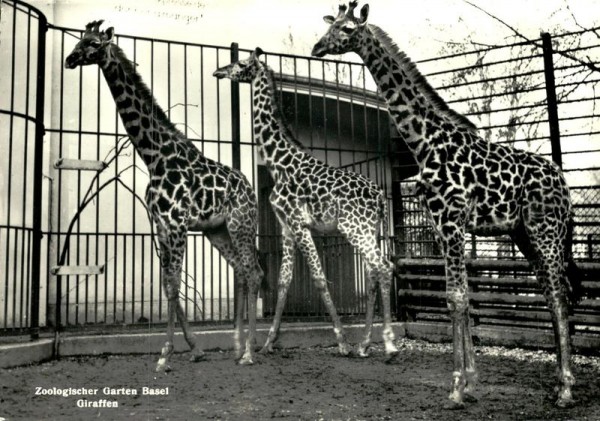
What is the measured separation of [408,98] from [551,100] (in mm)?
2405

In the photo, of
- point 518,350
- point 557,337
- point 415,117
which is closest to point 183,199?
point 415,117

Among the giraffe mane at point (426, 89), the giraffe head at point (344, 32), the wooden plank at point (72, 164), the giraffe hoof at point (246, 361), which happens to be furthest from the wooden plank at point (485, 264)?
the wooden plank at point (72, 164)

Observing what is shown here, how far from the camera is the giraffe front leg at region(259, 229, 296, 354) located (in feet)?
19.2

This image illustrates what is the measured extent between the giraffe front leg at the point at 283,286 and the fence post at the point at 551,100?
2752 millimetres

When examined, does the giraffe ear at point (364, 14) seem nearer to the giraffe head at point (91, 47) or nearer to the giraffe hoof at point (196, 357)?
the giraffe head at point (91, 47)

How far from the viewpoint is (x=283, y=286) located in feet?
19.2

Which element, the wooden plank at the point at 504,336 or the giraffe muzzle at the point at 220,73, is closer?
the wooden plank at the point at 504,336

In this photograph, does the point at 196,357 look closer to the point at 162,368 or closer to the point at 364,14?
the point at 162,368

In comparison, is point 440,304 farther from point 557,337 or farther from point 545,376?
point 557,337

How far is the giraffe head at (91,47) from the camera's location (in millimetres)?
5023

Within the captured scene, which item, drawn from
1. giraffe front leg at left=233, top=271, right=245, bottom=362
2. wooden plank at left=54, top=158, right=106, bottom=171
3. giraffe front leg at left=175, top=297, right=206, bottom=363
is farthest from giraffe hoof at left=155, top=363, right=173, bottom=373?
wooden plank at left=54, top=158, right=106, bottom=171

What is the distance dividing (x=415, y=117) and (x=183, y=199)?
2.11 m

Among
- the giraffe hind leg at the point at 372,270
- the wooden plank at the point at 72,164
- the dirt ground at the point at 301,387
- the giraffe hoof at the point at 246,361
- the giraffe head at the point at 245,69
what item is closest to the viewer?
the dirt ground at the point at 301,387

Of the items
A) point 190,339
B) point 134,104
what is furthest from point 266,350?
point 134,104
